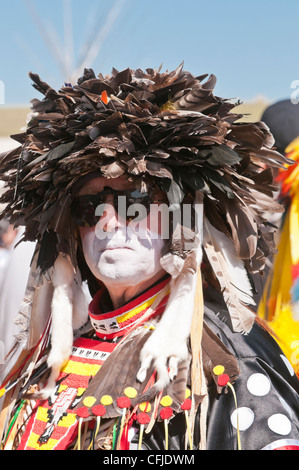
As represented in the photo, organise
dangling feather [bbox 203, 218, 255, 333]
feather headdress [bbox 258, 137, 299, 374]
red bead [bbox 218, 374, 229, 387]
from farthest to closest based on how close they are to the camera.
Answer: feather headdress [bbox 258, 137, 299, 374]
dangling feather [bbox 203, 218, 255, 333]
red bead [bbox 218, 374, 229, 387]

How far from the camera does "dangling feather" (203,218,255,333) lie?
6.87 feet

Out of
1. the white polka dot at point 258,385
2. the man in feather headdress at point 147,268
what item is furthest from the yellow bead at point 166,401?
the white polka dot at point 258,385

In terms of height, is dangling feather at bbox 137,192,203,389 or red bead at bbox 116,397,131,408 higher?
dangling feather at bbox 137,192,203,389

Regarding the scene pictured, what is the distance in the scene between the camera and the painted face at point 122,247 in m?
2.06

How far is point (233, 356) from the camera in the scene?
6.73 feet

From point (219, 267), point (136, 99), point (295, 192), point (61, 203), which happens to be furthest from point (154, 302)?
point (295, 192)

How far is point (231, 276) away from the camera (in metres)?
2.16

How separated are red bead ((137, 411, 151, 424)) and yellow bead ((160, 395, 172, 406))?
0.06 m

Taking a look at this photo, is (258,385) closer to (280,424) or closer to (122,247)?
(280,424)

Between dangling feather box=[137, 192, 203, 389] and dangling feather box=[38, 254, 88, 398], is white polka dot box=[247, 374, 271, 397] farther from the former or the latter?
dangling feather box=[38, 254, 88, 398]

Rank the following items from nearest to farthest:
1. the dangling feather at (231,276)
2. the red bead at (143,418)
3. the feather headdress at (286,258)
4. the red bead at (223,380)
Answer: the red bead at (143,418), the red bead at (223,380), the dangling feather at (231,276), the feather headdress at (286,258)

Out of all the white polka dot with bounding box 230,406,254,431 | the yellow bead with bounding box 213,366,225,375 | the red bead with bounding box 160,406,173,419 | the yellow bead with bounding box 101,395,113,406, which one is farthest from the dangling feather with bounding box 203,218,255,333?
the yellow bead with bounding box 101,395,113,406

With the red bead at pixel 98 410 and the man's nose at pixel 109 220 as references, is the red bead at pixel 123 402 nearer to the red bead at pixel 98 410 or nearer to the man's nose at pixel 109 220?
the red bead at pixel 98 410

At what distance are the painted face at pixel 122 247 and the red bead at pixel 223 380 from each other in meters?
0.41
